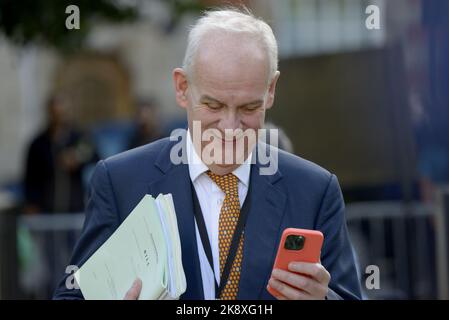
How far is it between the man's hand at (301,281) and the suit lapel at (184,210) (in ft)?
0.83

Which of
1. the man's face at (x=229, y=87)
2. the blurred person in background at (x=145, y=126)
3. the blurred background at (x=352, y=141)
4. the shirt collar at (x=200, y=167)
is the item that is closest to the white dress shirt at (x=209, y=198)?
the shirt collar at (x=200, y=167)

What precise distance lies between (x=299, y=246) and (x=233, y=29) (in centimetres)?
57

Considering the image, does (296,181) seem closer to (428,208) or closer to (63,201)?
(428,208)

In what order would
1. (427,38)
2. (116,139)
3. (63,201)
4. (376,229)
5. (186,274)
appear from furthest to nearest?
(116,139) < (63,201) < (376,229) < (427,38) < (186,274)

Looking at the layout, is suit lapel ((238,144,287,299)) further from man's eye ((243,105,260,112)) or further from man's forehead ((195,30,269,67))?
man's forehead ((195,30,269,67))

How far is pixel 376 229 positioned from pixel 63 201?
2.97 metres

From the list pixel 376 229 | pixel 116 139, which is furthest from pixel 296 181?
pixel 116 139

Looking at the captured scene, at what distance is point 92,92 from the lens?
73.0ft

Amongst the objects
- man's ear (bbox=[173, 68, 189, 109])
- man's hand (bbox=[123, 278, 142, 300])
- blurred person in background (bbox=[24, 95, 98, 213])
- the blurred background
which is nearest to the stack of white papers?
man's hand (bbox=[123, 278, 142, 300])

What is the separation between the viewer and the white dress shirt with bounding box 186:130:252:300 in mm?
2703

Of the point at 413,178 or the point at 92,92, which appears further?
the point at 92,92

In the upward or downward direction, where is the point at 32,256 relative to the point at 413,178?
downward
